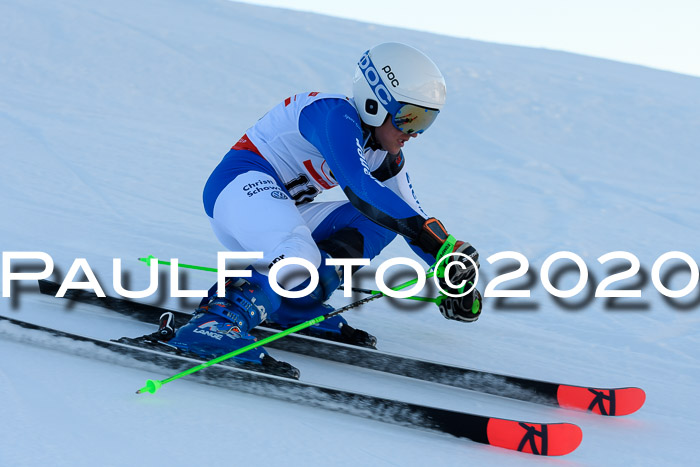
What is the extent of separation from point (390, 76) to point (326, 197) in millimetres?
4059

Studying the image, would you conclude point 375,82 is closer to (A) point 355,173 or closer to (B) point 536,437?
A: (A) point 355,173

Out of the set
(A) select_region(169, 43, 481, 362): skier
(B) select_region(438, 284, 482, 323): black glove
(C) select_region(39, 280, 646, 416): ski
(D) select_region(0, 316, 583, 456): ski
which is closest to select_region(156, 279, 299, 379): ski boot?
(A) select_region(169, 43, 481, 362): skier

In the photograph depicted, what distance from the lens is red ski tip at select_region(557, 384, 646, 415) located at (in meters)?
2.84

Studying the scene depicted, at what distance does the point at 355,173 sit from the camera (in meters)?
2.98

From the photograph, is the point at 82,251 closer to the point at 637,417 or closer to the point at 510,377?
the point at 510,377

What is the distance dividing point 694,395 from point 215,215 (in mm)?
2312

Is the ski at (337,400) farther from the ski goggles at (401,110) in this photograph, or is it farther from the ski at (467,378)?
the ski goggles at (401,110)

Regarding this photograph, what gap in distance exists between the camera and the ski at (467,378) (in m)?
2.85

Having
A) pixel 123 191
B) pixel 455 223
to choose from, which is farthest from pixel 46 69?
pixel 455 223

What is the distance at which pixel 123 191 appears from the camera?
6.25m

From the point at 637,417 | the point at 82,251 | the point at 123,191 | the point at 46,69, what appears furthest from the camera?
the point at 46,69

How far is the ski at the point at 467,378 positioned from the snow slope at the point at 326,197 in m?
0.07

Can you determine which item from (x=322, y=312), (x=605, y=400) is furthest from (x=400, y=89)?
(x=605, y=400)

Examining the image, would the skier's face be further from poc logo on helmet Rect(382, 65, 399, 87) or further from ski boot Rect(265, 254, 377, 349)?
ski boot Rect(265, 254, 377, 349)
